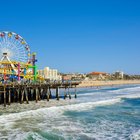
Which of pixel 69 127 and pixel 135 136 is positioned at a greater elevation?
pixel 69 127

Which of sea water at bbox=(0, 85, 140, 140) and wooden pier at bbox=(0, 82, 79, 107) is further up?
wooden pier at bbox=(0, 82, 79, 107)

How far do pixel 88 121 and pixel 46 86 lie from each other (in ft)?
67.7

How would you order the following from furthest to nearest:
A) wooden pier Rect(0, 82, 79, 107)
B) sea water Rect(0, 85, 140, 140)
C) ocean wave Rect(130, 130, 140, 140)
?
wooden pier Rect(0, 82, 79, 107), sea water Rect(0, 85, 140, 140), ocean wave Rect(130, 130, 140, 140)

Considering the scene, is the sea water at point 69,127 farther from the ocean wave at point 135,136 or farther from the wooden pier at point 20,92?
the wooden pier at point 20,92

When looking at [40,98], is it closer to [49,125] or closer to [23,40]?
[23,40]

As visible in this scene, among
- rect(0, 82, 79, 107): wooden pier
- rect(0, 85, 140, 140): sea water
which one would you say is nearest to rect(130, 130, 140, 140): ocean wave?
rect(0, 85, 140, 140): sea water

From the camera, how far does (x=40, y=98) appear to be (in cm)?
4394

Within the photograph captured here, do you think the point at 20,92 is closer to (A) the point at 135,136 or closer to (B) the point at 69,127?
(B) the point at 69,127

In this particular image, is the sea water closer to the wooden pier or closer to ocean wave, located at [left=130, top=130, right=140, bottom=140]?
ocean wave, located at [left=130, top=130, right=140, bottom=140]

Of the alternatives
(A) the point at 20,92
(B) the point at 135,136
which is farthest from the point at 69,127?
(A) the point at 20,92

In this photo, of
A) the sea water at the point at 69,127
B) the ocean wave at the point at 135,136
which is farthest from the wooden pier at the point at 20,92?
the ocean wave at the point at 135,136

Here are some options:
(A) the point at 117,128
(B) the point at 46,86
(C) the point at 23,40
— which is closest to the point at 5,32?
(C) the point at 23,40

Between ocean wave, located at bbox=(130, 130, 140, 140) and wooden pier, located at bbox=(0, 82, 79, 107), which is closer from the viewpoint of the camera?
ocean wave, located at bbox=(130, 130, 140, 140)

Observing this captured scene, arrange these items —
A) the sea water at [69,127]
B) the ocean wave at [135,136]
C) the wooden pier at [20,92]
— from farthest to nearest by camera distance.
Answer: the wooden pier at [20,92] → the sea water at [69,127] → the ocean wave at [135,136]
